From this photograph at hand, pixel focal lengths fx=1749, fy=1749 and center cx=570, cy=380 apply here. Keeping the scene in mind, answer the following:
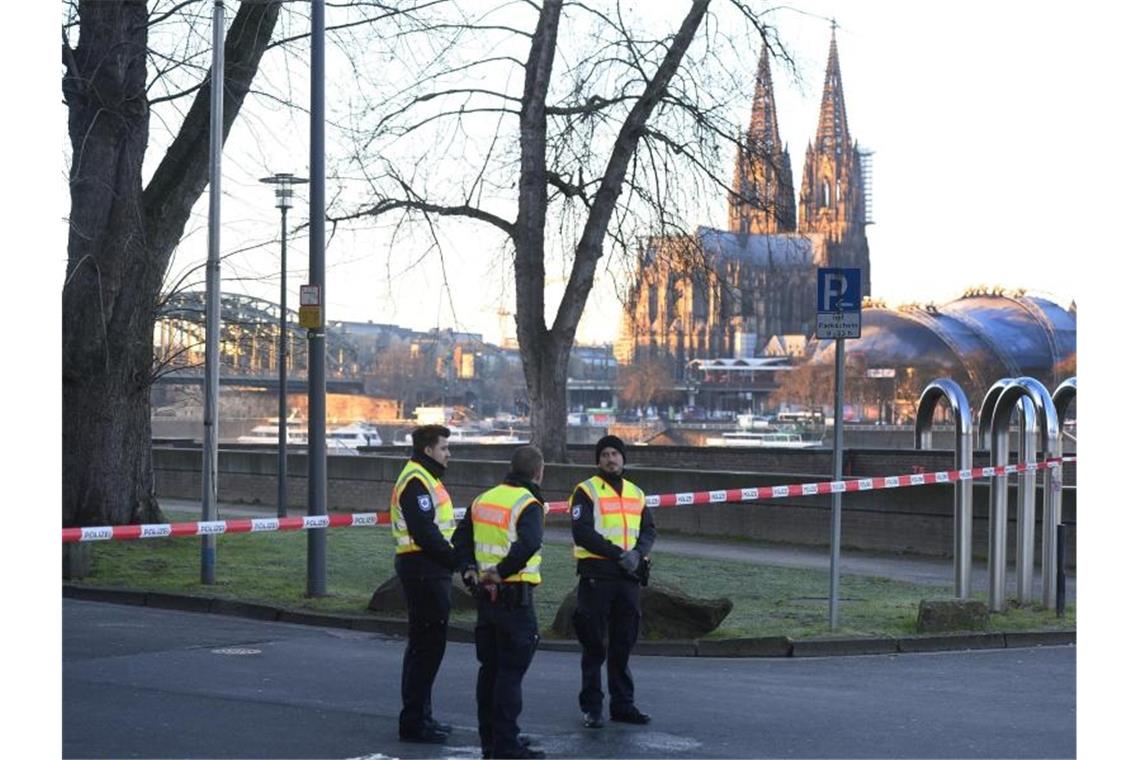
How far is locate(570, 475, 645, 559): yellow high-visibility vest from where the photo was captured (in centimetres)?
981

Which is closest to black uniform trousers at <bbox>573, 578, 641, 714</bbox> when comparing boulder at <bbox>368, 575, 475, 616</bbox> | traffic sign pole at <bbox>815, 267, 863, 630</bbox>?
traffic sign pole at <bbox>815, 267, 863, 630</bbox>

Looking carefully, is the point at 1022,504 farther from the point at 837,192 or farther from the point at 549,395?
the point at 837,192

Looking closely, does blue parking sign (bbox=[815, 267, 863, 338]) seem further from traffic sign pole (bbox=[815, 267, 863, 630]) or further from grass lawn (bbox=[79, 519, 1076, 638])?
grass lawn (bbox=[79, 519, 1076, 638])

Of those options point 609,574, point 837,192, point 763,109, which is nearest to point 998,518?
point 609,574

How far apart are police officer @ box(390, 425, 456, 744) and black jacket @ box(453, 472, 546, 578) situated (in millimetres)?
259

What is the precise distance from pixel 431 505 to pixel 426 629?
2.16 ft

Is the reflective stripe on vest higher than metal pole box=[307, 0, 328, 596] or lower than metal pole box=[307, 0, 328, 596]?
lower

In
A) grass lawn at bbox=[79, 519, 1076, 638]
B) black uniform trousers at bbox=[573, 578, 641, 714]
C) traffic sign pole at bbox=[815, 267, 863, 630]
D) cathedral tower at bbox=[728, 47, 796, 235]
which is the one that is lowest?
grass lawn at bbox=[79, 519, 1076, 638]

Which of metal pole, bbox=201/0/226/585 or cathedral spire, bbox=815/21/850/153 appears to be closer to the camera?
metal pole, bbox=201/0/226/585

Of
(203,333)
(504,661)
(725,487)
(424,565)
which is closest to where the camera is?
(504,661)

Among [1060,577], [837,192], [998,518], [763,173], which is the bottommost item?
[1060,577]

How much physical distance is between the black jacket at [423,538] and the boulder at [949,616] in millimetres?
5834

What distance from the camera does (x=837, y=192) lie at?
169 meters

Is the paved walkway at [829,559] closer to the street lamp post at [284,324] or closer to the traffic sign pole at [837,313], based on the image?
the traffic sign pole at [837,313]
